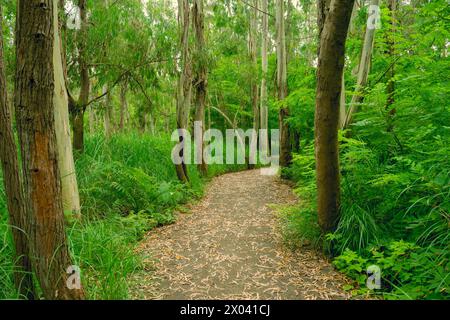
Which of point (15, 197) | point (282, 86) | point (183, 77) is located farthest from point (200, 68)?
point (15, 197)

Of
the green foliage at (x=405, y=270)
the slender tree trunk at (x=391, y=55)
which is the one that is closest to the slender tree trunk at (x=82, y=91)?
the green foliage at (x=405, y=270)

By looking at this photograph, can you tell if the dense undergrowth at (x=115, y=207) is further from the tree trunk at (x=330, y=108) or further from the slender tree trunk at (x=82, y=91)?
the tree trunk at (x=330, y=108)

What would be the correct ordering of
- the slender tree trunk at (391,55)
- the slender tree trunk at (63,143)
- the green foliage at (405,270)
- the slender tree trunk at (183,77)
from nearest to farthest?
the green foliage at (405,270) < the slender tree trunk at (63,143) < the slender tree trunk at (391,55) < the slender tree trunk at (183,77)

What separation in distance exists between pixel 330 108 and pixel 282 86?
616cm

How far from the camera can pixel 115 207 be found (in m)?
5.22

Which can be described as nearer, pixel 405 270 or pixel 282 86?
pixel 405 270

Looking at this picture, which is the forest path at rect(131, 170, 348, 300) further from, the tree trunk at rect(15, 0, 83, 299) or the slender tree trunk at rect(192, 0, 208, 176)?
the slender tree trunk at rect(192, 0, 208, 176)

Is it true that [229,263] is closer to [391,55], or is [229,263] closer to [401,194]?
[401,194]

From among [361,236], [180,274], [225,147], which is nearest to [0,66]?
[180,274]

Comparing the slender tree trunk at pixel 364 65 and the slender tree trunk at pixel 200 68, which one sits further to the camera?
the slender tree trunk at pixel 200 68

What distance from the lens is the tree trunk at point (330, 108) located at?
3229mm

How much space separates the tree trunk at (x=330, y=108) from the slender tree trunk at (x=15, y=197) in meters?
3.00

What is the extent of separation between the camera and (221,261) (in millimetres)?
3904

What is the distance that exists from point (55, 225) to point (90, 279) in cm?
90
